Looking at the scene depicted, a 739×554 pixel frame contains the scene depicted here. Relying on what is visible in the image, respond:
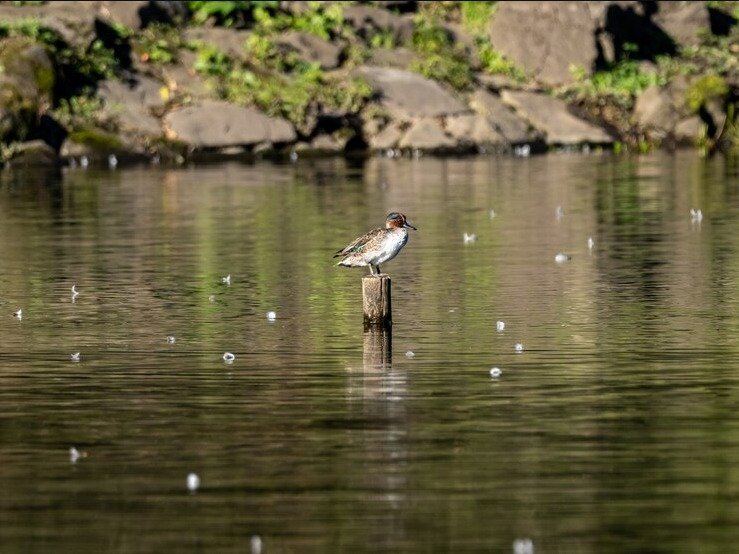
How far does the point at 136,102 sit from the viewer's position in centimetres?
5612

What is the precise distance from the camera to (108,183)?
149 feet

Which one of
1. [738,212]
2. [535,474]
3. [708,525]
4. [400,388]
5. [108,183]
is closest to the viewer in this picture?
[708,525]

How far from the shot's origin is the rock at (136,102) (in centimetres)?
5534

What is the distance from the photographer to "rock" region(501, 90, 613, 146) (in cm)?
5941

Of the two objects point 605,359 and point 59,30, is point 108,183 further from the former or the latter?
point 605,359

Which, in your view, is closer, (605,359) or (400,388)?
(400,388)

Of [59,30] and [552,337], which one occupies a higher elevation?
[59,30]

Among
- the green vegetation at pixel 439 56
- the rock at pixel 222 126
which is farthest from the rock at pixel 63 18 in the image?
the green vegetation at pixel 439 56

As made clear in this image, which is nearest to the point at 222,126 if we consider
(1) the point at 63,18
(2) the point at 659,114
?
(1) the point at 63,18

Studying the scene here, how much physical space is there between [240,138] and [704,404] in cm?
4160

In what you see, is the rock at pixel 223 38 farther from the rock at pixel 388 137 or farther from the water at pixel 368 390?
the water at pixel 368 390

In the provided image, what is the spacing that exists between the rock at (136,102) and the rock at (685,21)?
20.8m

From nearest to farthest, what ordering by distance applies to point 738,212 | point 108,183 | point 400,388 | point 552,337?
point 400,388 → point 552,337 → point 738,212 → point 108,183

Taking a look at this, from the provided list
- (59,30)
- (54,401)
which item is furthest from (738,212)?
(59,30)
